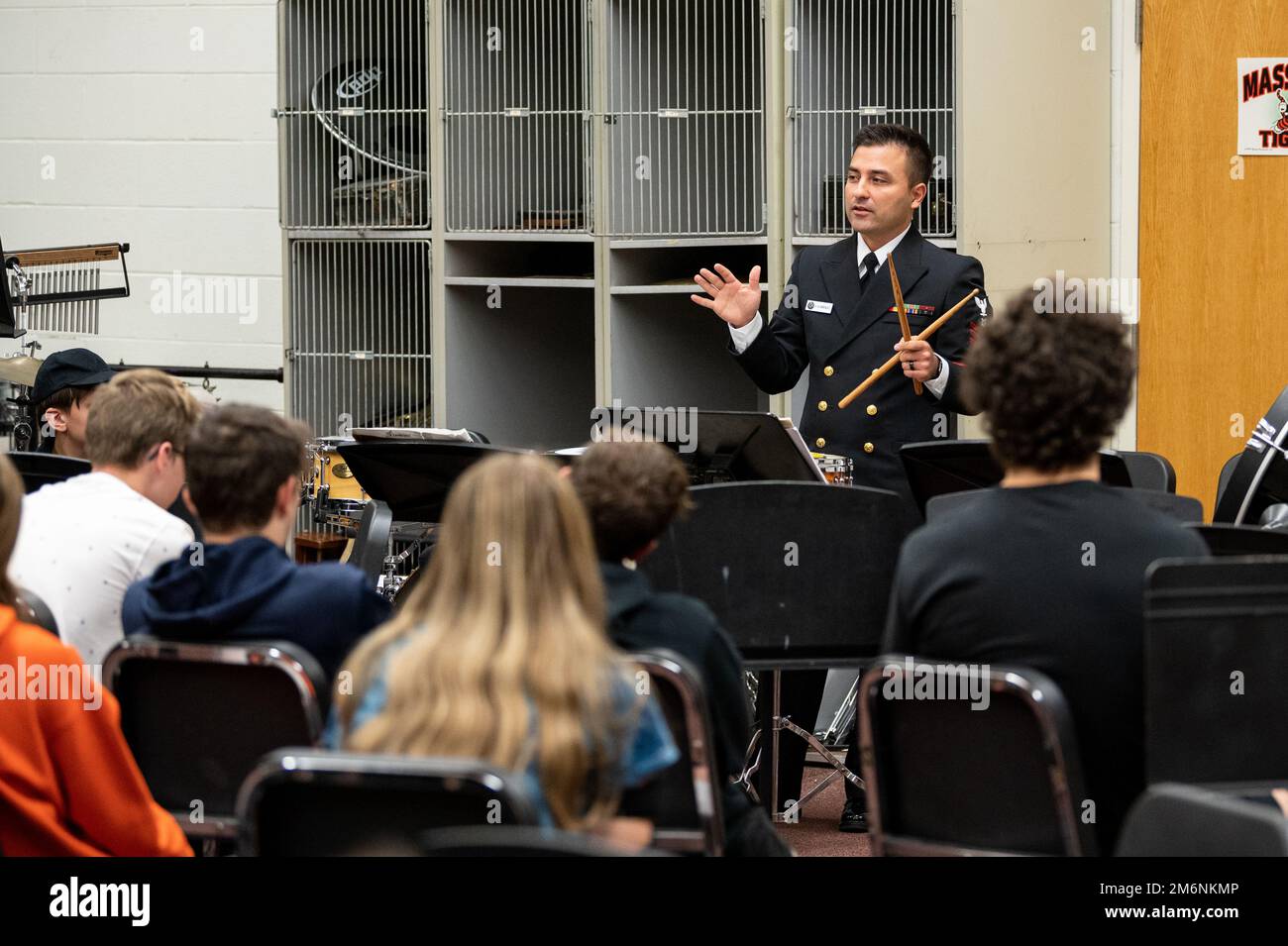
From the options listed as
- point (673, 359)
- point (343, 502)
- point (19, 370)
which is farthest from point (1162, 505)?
point (19, 370)

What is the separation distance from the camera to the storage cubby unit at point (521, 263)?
4504 mm

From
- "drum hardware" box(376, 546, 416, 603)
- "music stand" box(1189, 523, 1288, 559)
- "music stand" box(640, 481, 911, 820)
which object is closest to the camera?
"music stand" box(1189, 523, 1288, 559)

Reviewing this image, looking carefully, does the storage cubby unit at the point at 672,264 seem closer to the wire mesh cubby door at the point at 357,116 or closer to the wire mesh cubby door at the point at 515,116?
the wire mesh cubby door at the point at 515,116

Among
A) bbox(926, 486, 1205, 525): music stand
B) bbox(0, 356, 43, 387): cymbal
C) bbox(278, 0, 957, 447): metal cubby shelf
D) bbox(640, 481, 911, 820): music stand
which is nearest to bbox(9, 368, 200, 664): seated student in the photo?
bbox(640, 481, 911, 820): music stand

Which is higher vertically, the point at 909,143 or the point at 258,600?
the point at 909,143

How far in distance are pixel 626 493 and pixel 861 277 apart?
1.91 meters

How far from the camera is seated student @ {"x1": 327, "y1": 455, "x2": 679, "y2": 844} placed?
146 centimetres

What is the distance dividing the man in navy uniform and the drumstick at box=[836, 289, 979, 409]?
0.10 ft

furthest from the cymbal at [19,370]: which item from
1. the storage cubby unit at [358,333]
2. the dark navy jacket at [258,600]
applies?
the dark navy jacket at [258,600]

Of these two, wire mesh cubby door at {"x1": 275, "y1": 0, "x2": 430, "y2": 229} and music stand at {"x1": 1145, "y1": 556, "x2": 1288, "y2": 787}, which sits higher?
wire mesh cubby door at {"x1": 275, "y1": 0, "x2": 430, "y2": 229}

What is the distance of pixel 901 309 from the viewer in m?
3.35

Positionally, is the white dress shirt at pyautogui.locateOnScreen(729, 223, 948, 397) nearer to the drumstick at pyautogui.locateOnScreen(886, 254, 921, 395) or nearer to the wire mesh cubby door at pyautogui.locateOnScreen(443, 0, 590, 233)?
the drumstick at pyautogui.locateOnScreen(886, 254, 921, 395)

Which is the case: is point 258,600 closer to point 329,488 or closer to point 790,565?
point 790,565
